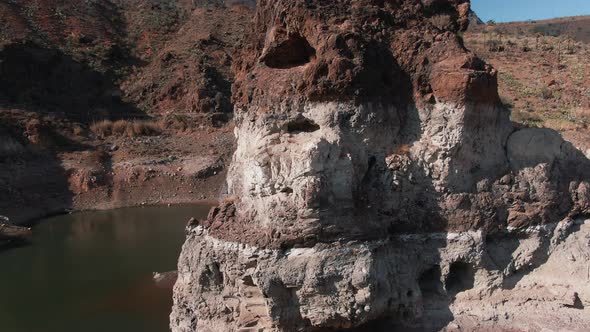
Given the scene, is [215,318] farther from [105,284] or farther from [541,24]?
[541,24]

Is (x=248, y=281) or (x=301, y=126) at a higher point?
(x=301, y=126)

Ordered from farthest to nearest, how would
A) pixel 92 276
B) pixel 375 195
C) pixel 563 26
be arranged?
pixel 563 26
pixel 92 276
pixel 375 195

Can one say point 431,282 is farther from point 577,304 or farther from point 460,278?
point 577,304

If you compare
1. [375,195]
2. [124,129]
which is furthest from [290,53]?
[124,129]

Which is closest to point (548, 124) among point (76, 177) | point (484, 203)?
point (484, 203)

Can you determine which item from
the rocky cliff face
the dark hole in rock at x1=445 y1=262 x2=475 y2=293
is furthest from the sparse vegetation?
the dark hole in rock at x1=445 y1=262 x2=475 y2=293

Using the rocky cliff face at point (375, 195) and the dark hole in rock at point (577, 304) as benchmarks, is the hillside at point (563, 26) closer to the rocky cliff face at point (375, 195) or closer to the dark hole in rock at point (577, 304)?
the rocky cliff face at point (375, 195)
